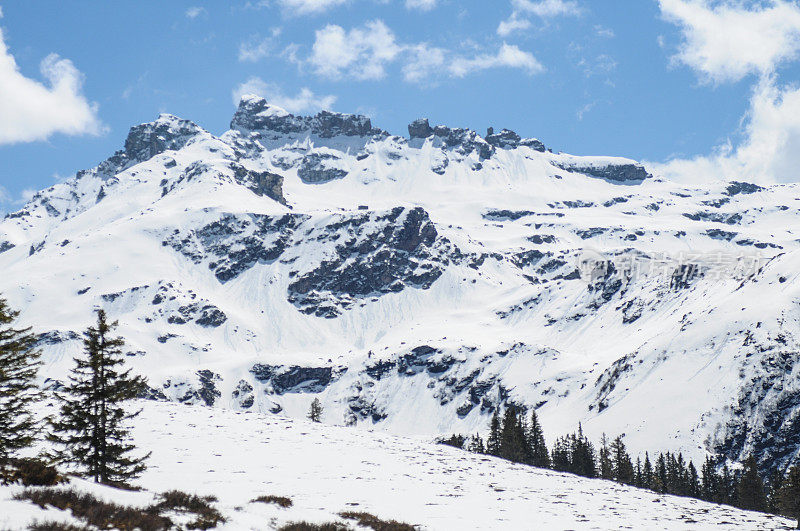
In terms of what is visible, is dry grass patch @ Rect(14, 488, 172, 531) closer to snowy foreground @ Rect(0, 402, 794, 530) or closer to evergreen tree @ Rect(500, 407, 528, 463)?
snowy foreground @ Rect(0, 402, 794, 530)

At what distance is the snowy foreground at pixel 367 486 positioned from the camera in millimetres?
26266

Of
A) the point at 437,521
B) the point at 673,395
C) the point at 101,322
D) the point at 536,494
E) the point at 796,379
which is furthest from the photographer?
the point at 673,395

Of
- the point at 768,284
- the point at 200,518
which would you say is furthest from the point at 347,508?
the point at 768,284

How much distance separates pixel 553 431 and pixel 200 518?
18843cm

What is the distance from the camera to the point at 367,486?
35969 mm

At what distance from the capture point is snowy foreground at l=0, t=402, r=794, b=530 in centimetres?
2627

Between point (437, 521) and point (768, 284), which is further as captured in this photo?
point (768, 284)

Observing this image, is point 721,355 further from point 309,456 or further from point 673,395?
point 309,456

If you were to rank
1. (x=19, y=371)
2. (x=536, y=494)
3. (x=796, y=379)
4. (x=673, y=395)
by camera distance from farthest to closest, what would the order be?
(x=673, y=395)
(x=796, y=379)
(x=536, y=494)
(x=19, y=371)

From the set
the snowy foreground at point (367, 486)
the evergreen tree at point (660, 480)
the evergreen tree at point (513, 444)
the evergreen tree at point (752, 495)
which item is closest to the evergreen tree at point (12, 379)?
the snowy foreground at point (367, 486)

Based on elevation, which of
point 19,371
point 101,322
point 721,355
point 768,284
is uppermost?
point 768,284

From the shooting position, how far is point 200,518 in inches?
709

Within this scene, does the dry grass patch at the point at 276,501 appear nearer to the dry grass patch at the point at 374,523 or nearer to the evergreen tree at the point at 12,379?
the dry grass patch at the point at 374,523

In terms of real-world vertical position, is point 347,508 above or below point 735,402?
below
